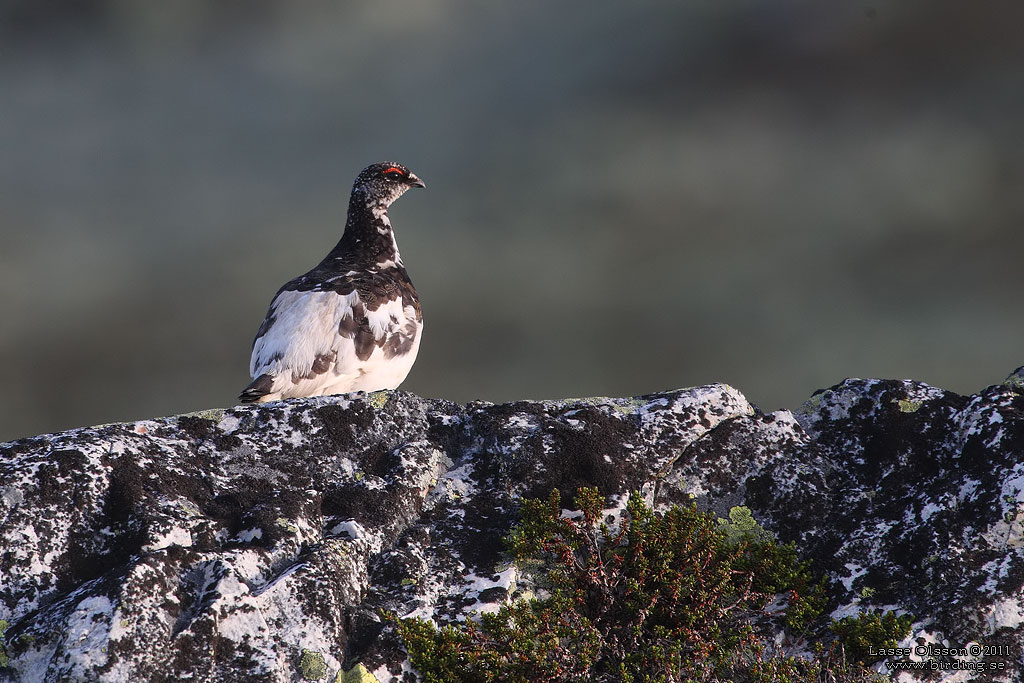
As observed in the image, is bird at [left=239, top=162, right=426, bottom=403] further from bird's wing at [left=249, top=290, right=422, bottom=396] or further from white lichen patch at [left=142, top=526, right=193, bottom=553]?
white lichen patch at [left=142, top=526, right=193, bottom=553]

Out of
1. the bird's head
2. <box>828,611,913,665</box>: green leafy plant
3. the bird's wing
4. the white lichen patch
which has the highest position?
the bird's head

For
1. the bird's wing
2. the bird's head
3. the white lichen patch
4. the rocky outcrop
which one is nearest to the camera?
the rocky outcrop

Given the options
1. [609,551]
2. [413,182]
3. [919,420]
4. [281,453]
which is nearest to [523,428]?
[609,551]

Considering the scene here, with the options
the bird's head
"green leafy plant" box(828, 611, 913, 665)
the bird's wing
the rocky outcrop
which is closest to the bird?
the bird's wing

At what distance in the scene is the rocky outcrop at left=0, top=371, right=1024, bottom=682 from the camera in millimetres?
3521

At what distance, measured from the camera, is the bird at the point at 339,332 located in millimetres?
7203

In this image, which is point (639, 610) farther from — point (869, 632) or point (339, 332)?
point (339, 332)

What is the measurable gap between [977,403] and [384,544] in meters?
2.89

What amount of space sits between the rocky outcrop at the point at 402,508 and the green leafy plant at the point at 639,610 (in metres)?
0.12

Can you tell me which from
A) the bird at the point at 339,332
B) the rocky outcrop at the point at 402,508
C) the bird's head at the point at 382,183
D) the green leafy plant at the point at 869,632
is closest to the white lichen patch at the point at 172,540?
the rocky outcrop at the point at 402,508

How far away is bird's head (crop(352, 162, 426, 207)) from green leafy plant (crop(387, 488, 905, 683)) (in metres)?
5.81

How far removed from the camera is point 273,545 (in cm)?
380

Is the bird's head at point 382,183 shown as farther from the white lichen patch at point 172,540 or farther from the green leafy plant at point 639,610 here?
Answer: the white lichen patch at point 172,540

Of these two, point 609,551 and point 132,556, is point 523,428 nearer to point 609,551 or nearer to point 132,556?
point 609,551
